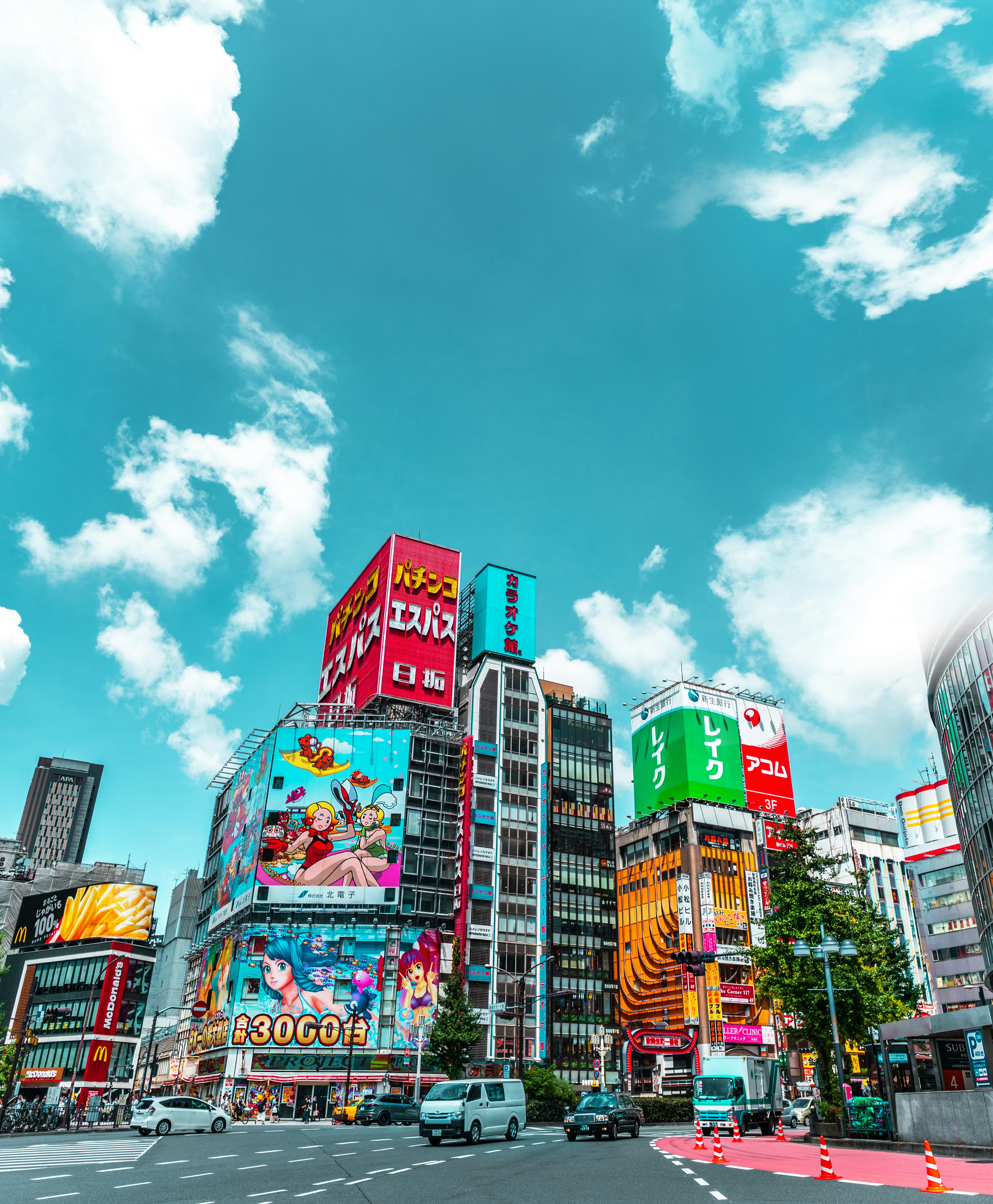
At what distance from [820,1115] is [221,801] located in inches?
3392

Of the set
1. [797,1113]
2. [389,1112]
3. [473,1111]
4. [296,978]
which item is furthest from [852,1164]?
[296,978]

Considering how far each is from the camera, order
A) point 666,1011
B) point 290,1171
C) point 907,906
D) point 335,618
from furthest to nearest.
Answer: point 907,906
point 335,618
point 666,1011
point 290,1171

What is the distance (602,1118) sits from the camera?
34250 mm

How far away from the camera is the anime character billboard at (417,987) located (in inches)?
3159

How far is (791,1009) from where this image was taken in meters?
42.6

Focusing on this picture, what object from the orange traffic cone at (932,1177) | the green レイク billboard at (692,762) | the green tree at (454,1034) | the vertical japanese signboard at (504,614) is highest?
the vertical japanese signboard at (504,614)

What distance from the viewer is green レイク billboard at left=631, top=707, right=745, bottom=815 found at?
108938 mm

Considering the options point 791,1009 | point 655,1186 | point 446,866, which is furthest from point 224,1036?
point 655,1186

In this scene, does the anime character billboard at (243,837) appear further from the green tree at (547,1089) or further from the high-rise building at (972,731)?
the high-rise building at (972,731)

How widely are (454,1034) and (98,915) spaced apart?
231ft

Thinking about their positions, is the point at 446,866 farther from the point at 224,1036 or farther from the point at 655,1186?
the point at 655,1186

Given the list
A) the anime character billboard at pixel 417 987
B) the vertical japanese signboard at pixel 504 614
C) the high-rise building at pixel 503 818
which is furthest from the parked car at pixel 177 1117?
the vertical japanese signboard at pixel 504 614

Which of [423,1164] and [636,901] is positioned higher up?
[636,901]

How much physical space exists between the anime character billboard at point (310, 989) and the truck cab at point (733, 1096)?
42180 millimetres
